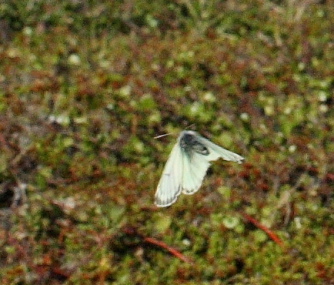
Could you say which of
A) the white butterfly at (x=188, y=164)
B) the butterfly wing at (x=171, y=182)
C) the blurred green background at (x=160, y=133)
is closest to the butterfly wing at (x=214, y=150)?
the white butterfly at (x=188, y=164)

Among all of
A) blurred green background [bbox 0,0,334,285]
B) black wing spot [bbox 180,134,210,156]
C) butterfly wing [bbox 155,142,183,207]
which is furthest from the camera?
blurred green background [bbox 0,0,334,285]

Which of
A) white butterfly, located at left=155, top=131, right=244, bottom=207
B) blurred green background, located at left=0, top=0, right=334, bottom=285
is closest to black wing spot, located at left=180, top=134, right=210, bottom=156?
white butterfly, located at left=155, top=131, right=244, bottom=207

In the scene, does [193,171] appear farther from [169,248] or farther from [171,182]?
[169,248]

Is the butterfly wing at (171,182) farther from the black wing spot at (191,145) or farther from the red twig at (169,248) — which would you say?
the red twig at (169,248)

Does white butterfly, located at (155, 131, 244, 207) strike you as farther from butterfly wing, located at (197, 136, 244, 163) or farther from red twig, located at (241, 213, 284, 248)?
red twig, located at (241, 213, 284, 248)

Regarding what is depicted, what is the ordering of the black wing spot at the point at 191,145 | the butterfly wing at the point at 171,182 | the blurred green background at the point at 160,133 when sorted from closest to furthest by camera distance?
the butterfly wing at the point at 171,182, the black wing spot at the point at 191,145, the blurred green background at the point at 160,133

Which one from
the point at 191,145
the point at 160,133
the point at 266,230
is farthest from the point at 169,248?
the point at 160,133
